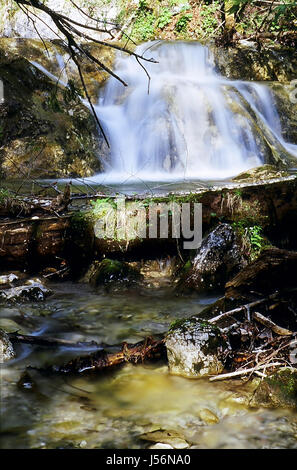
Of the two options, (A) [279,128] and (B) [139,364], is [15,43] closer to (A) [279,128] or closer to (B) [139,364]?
(A) [279,128]

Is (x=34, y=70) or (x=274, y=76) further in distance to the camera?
(x=274, y=76)

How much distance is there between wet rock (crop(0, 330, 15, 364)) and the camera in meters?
2.88

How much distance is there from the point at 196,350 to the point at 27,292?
2.12 metres

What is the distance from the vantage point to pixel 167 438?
83.9 inches

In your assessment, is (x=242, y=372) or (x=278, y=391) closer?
(x=278, y=391)

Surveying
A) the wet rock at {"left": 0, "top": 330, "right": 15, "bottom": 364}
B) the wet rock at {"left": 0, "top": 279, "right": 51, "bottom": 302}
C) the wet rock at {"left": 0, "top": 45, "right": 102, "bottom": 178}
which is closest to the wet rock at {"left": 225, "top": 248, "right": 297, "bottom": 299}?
the wet rock at {"left": 0, "top": 330, "right": 15, "bottom": 364}

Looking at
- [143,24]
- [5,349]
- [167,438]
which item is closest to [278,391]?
[167,438]

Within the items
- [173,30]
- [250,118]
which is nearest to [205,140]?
[250,118]

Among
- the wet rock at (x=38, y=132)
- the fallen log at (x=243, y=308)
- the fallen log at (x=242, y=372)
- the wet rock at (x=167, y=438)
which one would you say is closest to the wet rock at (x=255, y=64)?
the wet rock at (x=38, y=132)

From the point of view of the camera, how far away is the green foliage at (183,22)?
1734 centimetres

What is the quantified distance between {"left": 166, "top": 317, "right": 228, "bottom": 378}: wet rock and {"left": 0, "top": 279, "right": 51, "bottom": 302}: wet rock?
187 cm

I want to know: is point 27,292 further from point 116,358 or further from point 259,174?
point 259,174
